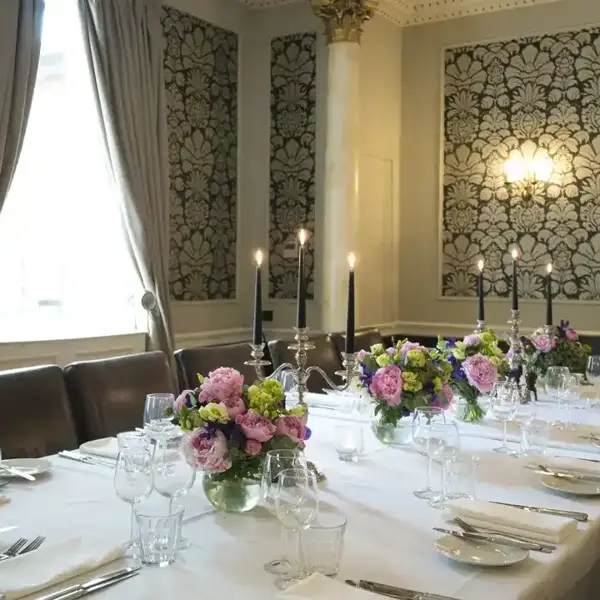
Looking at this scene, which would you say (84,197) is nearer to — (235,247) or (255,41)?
(235,247)

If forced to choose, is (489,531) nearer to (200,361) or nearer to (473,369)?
(473,369)

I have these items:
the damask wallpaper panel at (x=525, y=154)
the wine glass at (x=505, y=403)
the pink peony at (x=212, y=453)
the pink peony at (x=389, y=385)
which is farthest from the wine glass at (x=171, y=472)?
the damask wallpaper panel at (x=525, y=154)

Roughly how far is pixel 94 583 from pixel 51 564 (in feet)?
0.31

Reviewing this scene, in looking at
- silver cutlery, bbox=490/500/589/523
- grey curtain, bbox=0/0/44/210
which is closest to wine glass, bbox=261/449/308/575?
silver cutlery, bbox=490/500/589/523

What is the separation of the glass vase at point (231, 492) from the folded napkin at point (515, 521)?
15.1 inches

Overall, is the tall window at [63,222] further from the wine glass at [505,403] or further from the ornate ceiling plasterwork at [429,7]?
the wine glass at [505,403]

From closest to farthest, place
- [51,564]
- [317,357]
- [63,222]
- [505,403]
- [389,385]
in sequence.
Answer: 1. [51,564]
2. [389,385]
3. [505,403]
4. [317,357]
5. [63,222]

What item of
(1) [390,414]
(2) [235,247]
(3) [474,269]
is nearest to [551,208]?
(3) [474,269]

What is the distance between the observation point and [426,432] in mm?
1615

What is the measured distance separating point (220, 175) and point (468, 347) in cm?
297

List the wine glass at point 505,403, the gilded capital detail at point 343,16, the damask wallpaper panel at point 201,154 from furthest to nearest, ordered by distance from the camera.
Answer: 1. the gilded capital detail at point 343,16
2. the damask wallpaper panel at point 201,154
3. the wine glass at point 505,403

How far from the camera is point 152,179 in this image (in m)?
4.23

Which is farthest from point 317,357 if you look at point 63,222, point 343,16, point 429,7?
point 429,7

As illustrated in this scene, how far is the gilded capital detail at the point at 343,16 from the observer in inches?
188
